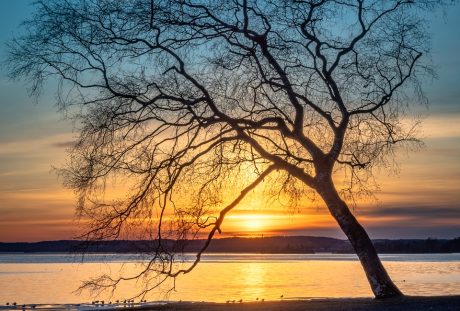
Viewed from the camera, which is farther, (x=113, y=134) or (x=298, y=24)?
(x=298, y=24)

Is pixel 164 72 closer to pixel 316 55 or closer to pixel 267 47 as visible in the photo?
pixel 267 47

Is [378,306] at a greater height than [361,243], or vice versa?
[361,243]

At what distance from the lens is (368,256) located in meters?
19.9

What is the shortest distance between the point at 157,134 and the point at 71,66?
318 centimetres

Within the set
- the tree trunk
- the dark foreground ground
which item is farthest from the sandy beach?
the tree trunk

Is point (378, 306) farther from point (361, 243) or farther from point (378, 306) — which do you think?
point (361, 243)

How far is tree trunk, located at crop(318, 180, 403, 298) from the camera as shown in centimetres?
1966

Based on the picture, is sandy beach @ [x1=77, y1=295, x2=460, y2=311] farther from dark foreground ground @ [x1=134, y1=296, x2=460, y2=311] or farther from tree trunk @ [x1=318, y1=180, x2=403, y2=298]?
tree trunk @ [x1=318, y1=180, x2=403, y2=298]

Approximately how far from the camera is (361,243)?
65.7 feet

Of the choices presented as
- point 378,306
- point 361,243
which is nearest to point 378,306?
Result: point 378,306

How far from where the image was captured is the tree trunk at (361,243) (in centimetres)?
1966

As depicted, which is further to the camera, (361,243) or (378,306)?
(361,243)

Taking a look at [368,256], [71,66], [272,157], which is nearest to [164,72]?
[71,66]

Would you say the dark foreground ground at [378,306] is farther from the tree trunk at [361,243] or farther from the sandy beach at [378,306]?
the tree trunk at [361,243]
